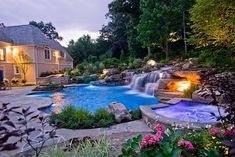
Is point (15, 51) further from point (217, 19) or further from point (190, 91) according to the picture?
point (190, 91)

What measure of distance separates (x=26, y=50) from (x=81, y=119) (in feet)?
76.8

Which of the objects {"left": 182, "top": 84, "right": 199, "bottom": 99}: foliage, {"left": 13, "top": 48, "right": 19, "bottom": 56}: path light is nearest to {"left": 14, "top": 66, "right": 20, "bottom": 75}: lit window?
{"left": 13, "top": 48, "right": 19, "bottom": 56}: path light

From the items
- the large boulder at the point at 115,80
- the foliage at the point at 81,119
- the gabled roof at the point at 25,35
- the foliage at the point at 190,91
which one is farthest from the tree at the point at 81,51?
the foliage at the point at 81,119

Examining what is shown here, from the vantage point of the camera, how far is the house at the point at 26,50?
2605cm

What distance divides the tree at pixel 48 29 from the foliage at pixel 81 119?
53.4 metres

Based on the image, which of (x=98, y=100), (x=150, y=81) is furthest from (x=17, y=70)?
(x=98, y=100)

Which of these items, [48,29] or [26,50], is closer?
[26,50]

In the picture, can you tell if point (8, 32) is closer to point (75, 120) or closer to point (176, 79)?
point (176, 79)

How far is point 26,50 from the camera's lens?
27531 mm

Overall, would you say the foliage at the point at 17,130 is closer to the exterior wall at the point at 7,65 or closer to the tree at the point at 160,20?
the tree at the point at 160,20

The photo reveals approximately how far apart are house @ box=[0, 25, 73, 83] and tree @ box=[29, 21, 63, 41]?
27.3m

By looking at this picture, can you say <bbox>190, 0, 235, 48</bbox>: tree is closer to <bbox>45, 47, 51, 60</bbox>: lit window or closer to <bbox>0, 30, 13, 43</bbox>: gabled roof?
<bbox>0, 30, 13, 43</bbox>: gabled roof

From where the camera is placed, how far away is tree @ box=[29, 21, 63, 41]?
185 ft

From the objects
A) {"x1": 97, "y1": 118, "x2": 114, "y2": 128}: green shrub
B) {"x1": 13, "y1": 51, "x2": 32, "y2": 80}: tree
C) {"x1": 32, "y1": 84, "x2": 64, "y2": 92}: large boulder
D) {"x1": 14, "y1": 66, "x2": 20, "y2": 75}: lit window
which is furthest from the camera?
{"x1": 14, "y1": 66, "x2": 20, "y2": 75}: lit window
